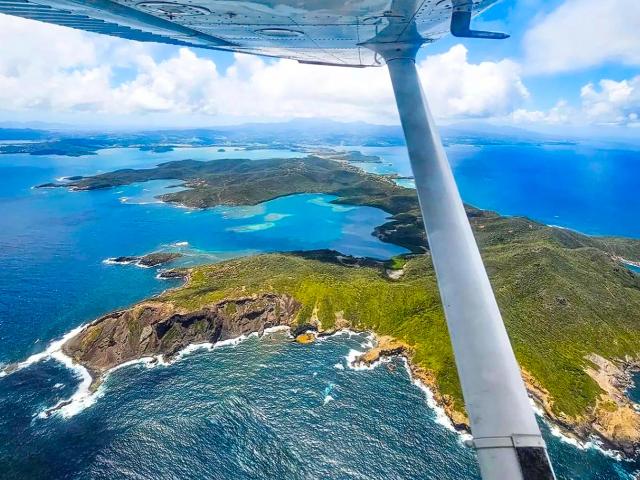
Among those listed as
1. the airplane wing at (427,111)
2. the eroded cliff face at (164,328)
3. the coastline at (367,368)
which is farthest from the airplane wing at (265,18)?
the eroded cliff face at (164,328)

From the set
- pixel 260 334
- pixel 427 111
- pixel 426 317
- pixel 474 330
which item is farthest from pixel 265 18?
pixel 426 317

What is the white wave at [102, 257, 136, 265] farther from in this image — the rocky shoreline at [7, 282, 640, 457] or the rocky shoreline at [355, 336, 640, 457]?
the rocky shoreline at [355, 336, 640, 457]

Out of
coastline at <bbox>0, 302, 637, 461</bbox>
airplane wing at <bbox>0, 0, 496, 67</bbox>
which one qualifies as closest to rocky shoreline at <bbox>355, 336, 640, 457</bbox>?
coastline at <bbox>0, 302, 637, 461</bbox>

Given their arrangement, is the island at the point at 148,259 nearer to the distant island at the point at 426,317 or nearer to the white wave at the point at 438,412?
the distant island at the point at 426,317

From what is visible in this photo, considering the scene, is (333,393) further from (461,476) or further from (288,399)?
(461,476)

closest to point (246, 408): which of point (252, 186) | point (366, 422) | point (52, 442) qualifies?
point (366, 422)

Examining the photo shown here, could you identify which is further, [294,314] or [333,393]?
[294,314]
